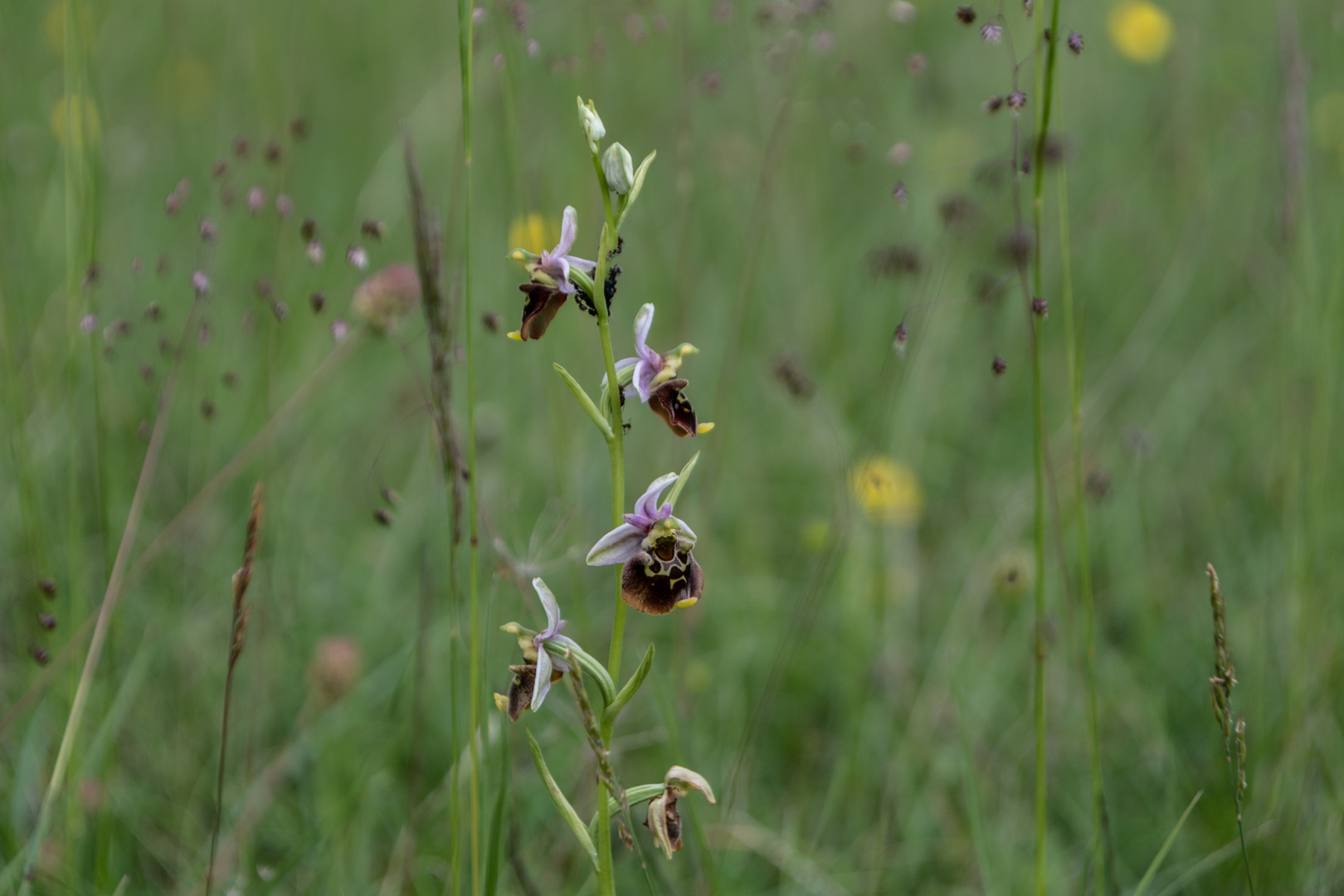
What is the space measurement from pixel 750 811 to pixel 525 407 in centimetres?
176

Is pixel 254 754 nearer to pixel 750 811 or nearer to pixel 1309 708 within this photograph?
pixel 750 811

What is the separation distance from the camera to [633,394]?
135 centimetres

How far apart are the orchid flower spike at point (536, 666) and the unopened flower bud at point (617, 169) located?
52 centimetres

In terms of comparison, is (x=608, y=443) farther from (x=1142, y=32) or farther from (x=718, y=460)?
(x=1142, y=32)

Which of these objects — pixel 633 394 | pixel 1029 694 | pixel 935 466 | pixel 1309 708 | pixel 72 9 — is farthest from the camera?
pixel 935 466

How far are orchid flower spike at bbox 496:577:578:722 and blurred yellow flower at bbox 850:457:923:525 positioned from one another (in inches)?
45.2

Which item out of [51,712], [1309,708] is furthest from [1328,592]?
[51,712]

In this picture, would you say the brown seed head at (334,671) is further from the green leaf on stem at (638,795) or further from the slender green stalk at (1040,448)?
the slender green stalk at (1040,448)

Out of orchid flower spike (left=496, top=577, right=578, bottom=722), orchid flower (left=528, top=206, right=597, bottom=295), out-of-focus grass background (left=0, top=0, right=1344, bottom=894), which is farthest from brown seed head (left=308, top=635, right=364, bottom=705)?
orchid flower (left=528, top=206, right=597, bottom=295)

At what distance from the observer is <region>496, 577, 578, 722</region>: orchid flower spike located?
A: 4.27 feet

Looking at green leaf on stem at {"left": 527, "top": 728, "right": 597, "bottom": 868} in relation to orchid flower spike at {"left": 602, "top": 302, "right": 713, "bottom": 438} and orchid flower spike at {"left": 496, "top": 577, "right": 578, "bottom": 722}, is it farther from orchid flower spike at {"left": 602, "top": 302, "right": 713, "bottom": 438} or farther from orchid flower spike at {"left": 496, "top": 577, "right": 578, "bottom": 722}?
orchid flower spike at {"left": 602, "top": 302, "right": 713, "bottom": 438}

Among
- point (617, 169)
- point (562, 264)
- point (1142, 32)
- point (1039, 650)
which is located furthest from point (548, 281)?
point (1142, 32)

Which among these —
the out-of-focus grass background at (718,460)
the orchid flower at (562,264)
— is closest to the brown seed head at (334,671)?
the out-of-focus grass background at (718,460)

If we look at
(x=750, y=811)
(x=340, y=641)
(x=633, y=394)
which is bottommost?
(x=750, y=811)
